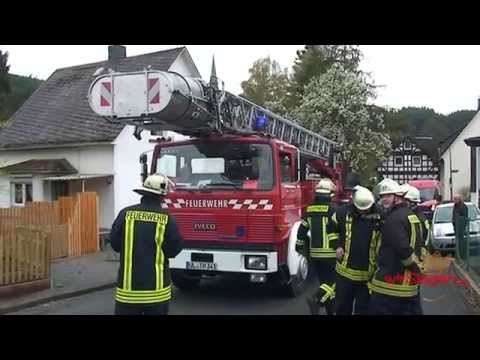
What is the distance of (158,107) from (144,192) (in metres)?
2.64

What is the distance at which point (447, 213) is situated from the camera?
17.7m

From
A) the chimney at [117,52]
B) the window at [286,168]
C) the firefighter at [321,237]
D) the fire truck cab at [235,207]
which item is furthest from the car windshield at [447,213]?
the chimney at [117,52]

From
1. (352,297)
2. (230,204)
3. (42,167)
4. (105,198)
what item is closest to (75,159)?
(42,167)

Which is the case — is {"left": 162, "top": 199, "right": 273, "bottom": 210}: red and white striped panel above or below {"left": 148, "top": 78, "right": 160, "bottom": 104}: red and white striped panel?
below

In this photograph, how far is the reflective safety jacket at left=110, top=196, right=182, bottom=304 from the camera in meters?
4.73

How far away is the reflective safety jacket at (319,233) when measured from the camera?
24.6 ft

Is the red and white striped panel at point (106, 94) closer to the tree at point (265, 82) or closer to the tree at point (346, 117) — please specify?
the tree at point (346, 117)

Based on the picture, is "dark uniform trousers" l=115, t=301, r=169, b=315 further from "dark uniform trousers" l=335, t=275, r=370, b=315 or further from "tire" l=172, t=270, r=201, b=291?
"tire" l=172, t=270, r=201, b=291

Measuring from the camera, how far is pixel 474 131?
46.0 metres

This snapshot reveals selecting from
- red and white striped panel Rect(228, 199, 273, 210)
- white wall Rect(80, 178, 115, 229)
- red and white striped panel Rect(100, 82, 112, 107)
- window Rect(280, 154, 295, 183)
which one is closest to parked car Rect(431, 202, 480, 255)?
window Rect(280, 154, 295, 183)

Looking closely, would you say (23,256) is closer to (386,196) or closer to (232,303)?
(232,303)

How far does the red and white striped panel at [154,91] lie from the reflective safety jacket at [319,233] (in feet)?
A: 8.28

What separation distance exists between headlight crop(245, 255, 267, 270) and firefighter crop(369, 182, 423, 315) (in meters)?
2.95
